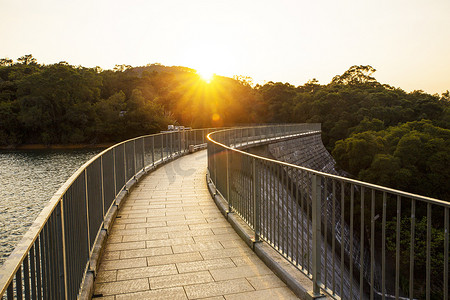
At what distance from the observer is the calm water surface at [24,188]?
18.4 meters

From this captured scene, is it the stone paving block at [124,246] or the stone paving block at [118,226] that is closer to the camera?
the stone paving block at [124,246]

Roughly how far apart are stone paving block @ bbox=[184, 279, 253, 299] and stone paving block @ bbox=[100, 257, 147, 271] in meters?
0.97

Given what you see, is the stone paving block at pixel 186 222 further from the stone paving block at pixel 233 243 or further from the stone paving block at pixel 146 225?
the stone paving block at pixel 233 243

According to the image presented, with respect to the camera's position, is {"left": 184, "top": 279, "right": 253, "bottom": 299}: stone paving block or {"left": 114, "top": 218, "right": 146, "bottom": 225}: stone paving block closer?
{"left": 184, "top": 279, "right": 253, "bottom": 299}: stone paving block

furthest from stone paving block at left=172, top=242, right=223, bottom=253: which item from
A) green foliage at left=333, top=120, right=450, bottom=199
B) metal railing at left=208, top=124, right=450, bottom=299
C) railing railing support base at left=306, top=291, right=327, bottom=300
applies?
green foliage at left=333, top=120, right=450, bottom=199

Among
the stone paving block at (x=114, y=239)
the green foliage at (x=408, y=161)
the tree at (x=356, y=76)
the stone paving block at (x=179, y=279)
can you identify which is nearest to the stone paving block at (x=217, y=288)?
the stone paving block at (x=179, y=279)

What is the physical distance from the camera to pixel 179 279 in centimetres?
418

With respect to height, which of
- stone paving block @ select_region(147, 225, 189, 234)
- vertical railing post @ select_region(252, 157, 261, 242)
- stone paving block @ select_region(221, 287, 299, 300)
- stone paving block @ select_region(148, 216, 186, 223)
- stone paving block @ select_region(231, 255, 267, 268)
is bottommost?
stone paving block @ select_region(148, 216, 186, 223)

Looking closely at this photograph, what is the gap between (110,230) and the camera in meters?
6.16

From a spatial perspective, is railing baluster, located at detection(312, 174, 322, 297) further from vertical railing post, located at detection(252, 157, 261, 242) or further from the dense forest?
the dense forest

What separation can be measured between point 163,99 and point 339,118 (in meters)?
38.3

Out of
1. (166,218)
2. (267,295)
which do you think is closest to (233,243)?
(267,295)

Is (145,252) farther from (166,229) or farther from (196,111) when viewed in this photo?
(196,111)

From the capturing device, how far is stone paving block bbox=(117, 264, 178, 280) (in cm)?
427
